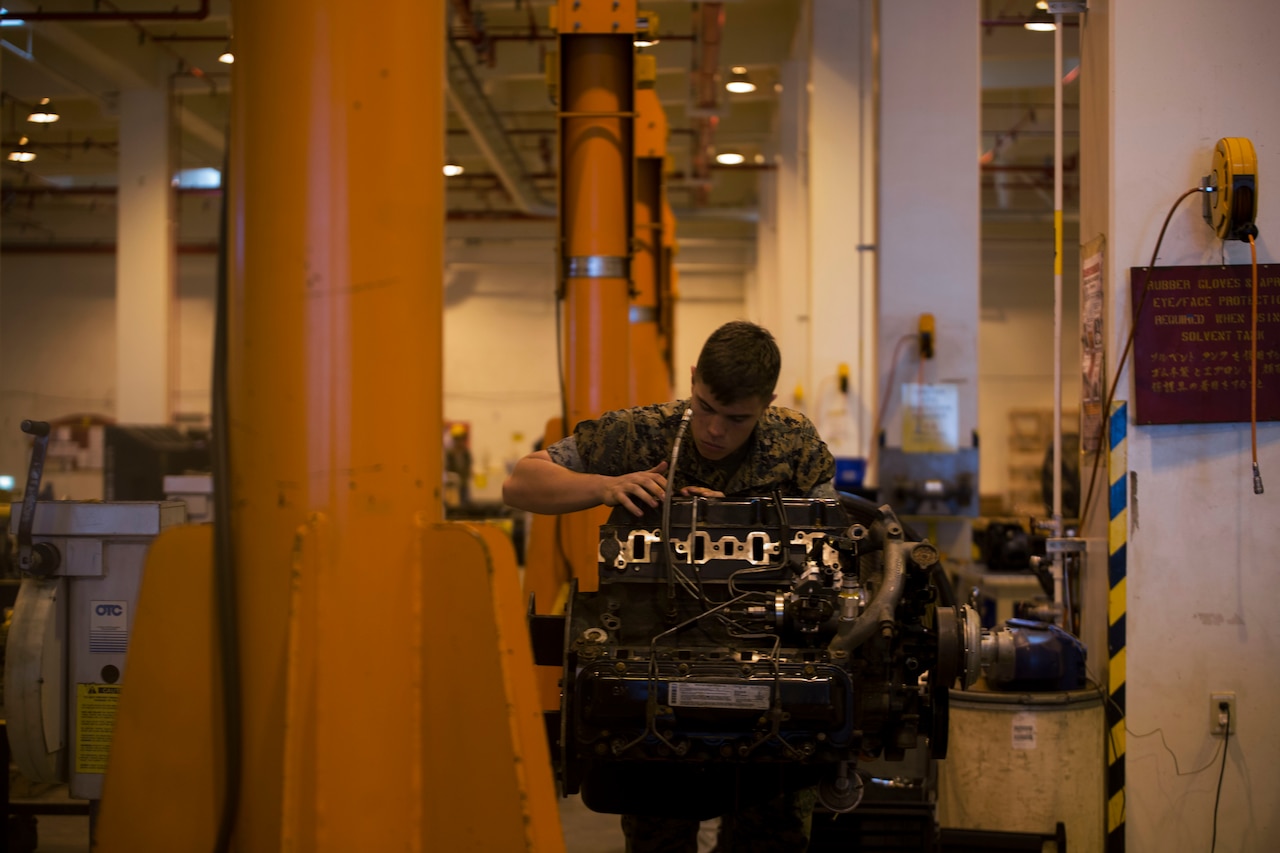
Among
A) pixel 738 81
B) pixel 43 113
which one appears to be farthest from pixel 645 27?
pixel 43 113

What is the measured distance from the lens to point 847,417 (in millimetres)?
7613

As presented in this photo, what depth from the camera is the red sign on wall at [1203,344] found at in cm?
308

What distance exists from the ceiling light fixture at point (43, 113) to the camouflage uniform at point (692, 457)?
1042 cm

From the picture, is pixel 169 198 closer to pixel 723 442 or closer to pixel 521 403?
pixel 521 403

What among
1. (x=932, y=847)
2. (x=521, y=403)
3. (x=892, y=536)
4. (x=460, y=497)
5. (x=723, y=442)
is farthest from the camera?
(x=521, y=403)

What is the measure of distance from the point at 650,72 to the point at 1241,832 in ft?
11.6

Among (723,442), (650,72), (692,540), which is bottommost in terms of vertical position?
Answer: (692,540)

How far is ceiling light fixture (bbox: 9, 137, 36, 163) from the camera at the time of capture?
1182cm

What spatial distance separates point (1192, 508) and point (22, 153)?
12.6 metres

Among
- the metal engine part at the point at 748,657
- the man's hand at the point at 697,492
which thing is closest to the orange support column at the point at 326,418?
the metal engine part at the point at 748,657

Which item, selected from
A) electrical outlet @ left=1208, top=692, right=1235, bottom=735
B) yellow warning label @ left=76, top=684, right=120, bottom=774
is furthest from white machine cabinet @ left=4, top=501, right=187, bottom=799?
electrical outlet @ left=1208, top=692, right=1235, bottom=735

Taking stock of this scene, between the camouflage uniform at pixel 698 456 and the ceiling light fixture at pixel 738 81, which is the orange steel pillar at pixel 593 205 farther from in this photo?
the ceiling light fixture at pixel 738 81

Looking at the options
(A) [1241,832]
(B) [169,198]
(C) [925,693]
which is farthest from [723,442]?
(B) [169,198]

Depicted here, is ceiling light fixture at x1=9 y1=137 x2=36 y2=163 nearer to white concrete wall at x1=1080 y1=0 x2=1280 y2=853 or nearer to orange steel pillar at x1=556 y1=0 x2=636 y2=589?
orange steel pillar at x1=556 y1=0 x2=636 y2=589
